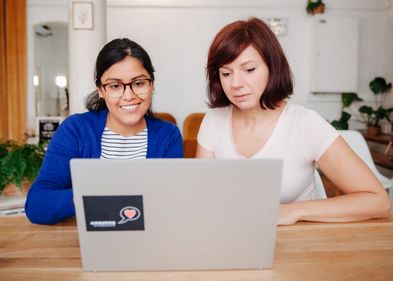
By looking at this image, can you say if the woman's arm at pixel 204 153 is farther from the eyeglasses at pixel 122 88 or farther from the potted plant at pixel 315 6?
the potted plant at pixel 315 6

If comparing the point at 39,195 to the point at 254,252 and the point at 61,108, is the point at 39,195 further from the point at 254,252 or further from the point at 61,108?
the point at 61,108

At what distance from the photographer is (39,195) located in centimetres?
120

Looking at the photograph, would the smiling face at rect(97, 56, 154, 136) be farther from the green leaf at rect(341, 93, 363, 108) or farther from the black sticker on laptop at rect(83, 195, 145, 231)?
the green leaf at rect(341, 93, 363, 108)

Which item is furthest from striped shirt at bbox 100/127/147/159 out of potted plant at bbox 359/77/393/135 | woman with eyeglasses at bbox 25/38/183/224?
potted plant at bbox 359/77/393/135

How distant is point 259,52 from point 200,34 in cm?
498

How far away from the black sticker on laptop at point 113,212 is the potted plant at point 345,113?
218 inches

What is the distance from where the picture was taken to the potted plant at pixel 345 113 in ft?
19.2

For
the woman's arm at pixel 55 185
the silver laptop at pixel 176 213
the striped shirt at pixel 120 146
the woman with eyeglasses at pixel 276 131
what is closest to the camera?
the silver laptop at pixel 176 213

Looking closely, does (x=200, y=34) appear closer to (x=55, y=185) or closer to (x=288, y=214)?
(x=55, y=185)

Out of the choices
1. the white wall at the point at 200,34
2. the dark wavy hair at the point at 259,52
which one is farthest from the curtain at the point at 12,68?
the dark wavy hair at the point at 259,52

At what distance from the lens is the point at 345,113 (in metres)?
5.96

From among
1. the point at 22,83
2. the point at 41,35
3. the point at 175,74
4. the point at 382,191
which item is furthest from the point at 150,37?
the point at 382,191

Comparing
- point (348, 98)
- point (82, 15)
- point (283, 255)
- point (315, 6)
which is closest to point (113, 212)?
point (283, 255)

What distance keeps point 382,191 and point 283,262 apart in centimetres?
56
